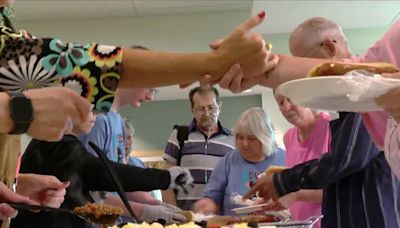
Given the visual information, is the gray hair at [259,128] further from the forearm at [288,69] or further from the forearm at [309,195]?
the forearm at [288,69]

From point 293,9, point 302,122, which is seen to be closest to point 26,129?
point 302,122

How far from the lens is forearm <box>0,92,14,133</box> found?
71 cm

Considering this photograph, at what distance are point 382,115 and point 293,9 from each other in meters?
3.01

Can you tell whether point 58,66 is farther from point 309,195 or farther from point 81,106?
point 309,195

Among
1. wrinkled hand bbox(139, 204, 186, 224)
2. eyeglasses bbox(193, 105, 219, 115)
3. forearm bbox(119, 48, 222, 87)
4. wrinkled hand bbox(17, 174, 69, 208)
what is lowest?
wrinkled hand bbox(139, 204, 186, 224)

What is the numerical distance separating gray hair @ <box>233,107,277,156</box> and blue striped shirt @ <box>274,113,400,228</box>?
2.95 feet

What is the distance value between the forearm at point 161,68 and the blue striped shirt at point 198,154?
4.84ft

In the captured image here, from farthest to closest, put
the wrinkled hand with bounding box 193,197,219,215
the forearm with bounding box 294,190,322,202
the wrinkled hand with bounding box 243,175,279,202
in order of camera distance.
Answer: the wrinkled hand with bounding box 193,197,219,215 → the forearm with bounding box 294,190,322,202 → the wrinkled hand with bounding box 243,175,279,202

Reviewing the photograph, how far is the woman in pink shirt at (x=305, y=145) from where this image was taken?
152cm

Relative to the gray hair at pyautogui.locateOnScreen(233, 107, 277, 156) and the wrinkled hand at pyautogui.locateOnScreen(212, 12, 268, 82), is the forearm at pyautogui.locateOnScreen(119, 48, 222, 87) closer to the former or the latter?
the wrinkled hand at pyautogui.locateOnScreen(212, 12, 268, 82)

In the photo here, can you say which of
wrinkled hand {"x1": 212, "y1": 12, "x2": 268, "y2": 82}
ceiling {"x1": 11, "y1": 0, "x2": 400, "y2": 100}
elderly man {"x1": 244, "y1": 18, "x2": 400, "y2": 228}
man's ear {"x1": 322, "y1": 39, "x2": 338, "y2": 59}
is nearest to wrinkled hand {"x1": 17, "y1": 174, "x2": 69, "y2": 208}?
wrinkled hand {"x1": 212, "y1": 12, "x2": 268, "y2": 82}

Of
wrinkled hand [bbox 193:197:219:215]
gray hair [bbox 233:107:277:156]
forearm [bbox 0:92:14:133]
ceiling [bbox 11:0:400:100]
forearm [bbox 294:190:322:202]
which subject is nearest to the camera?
forearm [bbox 0:92:14:133]

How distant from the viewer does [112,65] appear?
94cm

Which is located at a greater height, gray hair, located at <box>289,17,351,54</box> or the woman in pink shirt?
gray hair, located at <box>289,17,351,54</box>
